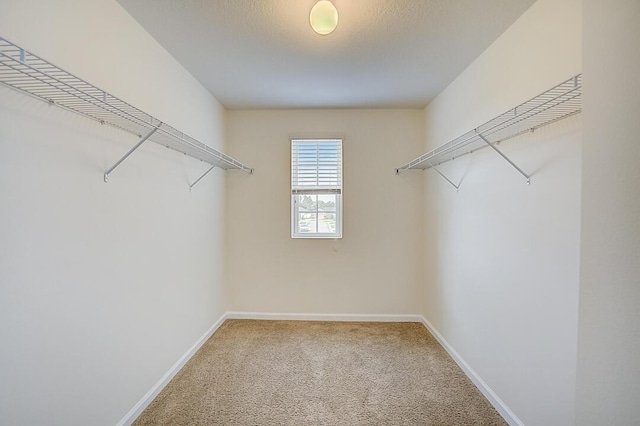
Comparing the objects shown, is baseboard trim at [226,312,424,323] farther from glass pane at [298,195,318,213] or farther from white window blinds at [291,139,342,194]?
white window blinds at [291,139,342,194]

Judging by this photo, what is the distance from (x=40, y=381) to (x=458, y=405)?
230cm

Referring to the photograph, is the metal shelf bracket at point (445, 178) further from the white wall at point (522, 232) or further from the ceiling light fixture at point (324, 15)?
the ceiling light fixture at point (324, 15)

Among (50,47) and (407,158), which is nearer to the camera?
(50,47)

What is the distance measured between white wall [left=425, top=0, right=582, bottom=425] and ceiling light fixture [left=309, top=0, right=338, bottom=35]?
3.61 ft

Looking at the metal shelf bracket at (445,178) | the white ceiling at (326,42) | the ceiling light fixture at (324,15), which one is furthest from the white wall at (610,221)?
the metal shelf bracket at (445,178)

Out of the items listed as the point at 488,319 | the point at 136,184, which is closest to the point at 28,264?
the point at 136,184

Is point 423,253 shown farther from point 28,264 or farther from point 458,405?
point 28,264

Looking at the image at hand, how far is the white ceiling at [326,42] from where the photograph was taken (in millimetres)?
1723

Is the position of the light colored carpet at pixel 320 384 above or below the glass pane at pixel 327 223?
below

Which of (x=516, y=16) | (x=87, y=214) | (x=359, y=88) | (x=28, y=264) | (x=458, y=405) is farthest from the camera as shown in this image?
(x=359, y=88)

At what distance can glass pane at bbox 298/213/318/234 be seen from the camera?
144 inches

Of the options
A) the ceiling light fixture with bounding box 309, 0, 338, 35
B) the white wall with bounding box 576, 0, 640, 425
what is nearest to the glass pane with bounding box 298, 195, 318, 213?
the ceiling light fixture with bounding box 309, 0, 338, 35

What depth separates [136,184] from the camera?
1.88m

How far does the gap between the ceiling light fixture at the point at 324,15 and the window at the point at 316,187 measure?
197 cm
